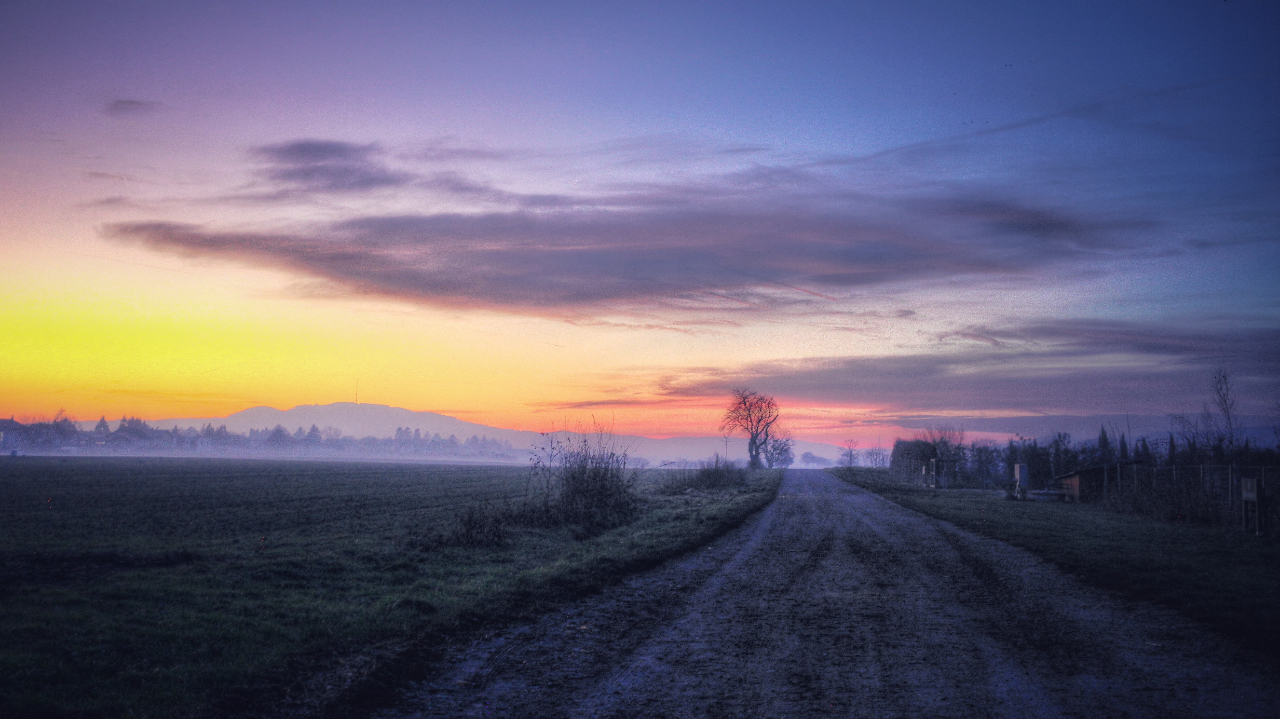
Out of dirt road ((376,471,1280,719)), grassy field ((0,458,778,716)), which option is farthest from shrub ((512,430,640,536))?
→ dirt road ((376,471,1280,719))

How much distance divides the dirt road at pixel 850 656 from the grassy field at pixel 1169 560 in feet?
2.09

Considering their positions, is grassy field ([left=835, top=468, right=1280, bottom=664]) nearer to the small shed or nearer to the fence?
the fence

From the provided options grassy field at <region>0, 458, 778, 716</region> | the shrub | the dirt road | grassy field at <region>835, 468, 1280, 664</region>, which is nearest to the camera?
the dirt road

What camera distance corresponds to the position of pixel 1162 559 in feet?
45.2

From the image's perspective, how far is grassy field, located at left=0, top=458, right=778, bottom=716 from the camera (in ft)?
21.1

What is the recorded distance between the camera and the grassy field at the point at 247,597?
6.43 meters

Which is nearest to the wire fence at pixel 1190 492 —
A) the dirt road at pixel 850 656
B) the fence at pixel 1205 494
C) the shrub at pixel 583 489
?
the fence at pixel 1205 494

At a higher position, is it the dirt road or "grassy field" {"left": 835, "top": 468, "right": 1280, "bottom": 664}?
the dirt road

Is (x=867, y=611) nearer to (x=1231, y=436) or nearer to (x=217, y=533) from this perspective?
(x=217, y=533)

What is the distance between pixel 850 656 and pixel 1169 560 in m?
10.7

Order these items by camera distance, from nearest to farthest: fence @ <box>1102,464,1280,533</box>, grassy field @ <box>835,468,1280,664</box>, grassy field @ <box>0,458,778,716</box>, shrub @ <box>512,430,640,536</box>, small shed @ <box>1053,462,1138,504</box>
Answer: grassy field @ <box>0,458,778,716</box> < grassy field @ <box>835,468,1280,664</box> < fence @ <box>1102,464,1280,533</box> < shrub @ <box>512,430,640,536</box> < small shed @ <box>1053,462,1138,504</box>

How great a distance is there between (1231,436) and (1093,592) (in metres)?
31.8

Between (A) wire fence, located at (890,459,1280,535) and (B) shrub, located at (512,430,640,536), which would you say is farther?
(B) shrub, located at (512,430,640,536)

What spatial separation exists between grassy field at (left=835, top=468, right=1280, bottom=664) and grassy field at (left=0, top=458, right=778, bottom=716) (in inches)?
319
